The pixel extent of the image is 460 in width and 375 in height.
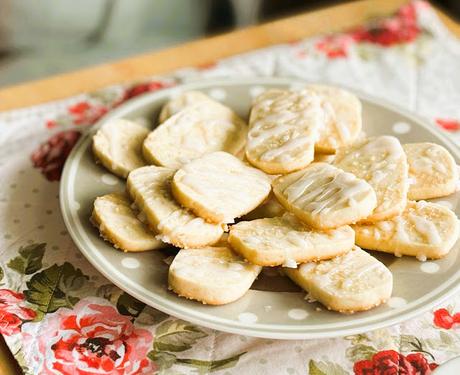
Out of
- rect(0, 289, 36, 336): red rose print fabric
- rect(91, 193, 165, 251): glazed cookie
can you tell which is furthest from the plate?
rect(0, 289, 36, 336): red rose print fabric

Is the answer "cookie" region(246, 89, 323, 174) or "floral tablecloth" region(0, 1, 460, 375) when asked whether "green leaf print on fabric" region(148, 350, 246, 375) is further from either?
"cookie" region(246, 89, 323, 174)

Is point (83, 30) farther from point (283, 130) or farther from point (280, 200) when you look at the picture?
point (280, 200)

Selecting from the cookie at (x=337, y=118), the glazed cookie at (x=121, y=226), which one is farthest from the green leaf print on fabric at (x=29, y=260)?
the cookie at (x=337, y=118)

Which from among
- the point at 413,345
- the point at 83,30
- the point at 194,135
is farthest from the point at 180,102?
the point at 83,30

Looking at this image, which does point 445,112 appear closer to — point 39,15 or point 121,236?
point 121,236

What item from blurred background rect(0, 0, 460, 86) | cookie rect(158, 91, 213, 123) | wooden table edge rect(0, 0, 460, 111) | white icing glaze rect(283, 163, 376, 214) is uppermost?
white icing glaze rect(283, 163, 376, 214)

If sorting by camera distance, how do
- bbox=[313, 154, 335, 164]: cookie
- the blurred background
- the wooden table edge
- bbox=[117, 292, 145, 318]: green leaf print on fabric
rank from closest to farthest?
bbox=[117, 292, 145, 318]: green leaf print on fabric → bbox=[313, 154, 335, 164]: cookie → the wooden table edge → the blurred background
